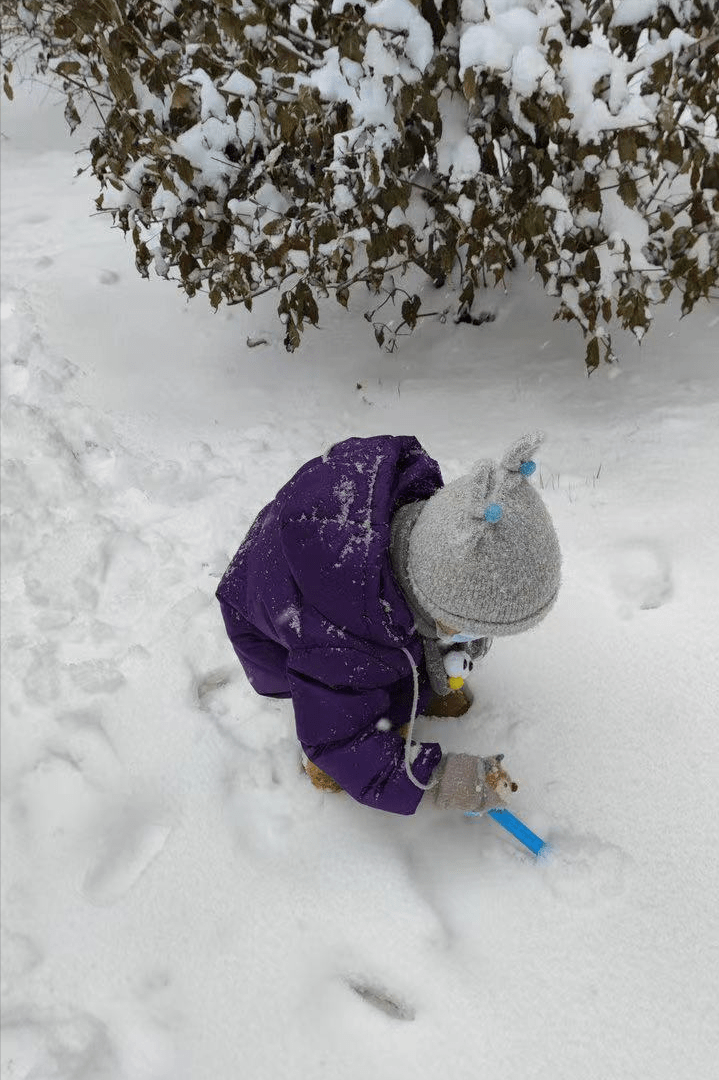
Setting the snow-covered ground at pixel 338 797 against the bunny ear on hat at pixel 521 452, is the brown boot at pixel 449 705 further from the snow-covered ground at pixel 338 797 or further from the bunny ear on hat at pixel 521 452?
the bunny ear on hat at pixel 521 452

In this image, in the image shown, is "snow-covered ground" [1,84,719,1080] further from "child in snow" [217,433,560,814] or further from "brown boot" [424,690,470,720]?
"child in snow" [217,433,560,814]

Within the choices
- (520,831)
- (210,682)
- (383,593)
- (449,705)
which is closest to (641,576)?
(449,705)

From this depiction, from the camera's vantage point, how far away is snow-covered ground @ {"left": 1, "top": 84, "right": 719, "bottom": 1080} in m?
1.46

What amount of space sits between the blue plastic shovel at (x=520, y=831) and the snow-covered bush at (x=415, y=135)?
143cm

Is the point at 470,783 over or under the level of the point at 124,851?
over

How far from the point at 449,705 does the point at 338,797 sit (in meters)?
0.33

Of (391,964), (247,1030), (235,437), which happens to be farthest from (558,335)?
(247,1030)

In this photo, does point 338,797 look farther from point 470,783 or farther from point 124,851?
point 124,851

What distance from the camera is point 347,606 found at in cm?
142

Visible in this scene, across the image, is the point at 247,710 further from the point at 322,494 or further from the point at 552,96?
the point at 552,96

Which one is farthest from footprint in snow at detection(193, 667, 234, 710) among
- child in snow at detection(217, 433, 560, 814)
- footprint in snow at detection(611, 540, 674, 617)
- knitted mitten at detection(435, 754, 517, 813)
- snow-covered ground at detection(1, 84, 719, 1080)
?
footprint in snow at detection(611, 540, 674, 617)

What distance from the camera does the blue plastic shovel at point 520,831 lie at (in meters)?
1.60

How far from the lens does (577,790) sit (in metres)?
1.71

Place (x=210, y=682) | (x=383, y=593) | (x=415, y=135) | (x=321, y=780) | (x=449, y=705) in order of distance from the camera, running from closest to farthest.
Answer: (x=383, y=593), (x=321, y=780), (x=449, y=705), (x=210, y=682), (x=415, y=135)
